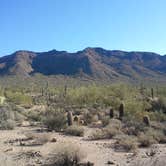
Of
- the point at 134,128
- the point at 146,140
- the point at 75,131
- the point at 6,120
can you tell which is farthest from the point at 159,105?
the point at 146,140

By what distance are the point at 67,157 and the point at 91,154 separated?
2.13m

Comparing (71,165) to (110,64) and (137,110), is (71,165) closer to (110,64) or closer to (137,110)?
(137,110)

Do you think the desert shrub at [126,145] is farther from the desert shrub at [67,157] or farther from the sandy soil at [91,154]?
the desert shrub at [67,157]

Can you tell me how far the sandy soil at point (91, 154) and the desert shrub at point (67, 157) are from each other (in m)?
0.49

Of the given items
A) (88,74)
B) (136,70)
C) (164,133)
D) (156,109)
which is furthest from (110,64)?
(164,133)

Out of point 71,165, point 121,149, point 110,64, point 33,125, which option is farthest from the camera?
point 110,64

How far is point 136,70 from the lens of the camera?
480 feet

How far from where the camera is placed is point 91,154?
16391 millimetres

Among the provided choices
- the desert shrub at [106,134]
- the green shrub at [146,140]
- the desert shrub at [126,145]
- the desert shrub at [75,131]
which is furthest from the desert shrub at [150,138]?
the desert shrub at [75,131]

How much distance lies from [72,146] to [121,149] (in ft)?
9.99

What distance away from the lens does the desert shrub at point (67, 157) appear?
14.5 meters

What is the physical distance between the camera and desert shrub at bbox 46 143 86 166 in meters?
14.5

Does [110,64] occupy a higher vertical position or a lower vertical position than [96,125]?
higher

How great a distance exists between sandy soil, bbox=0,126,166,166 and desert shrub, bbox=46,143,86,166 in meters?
0.49
